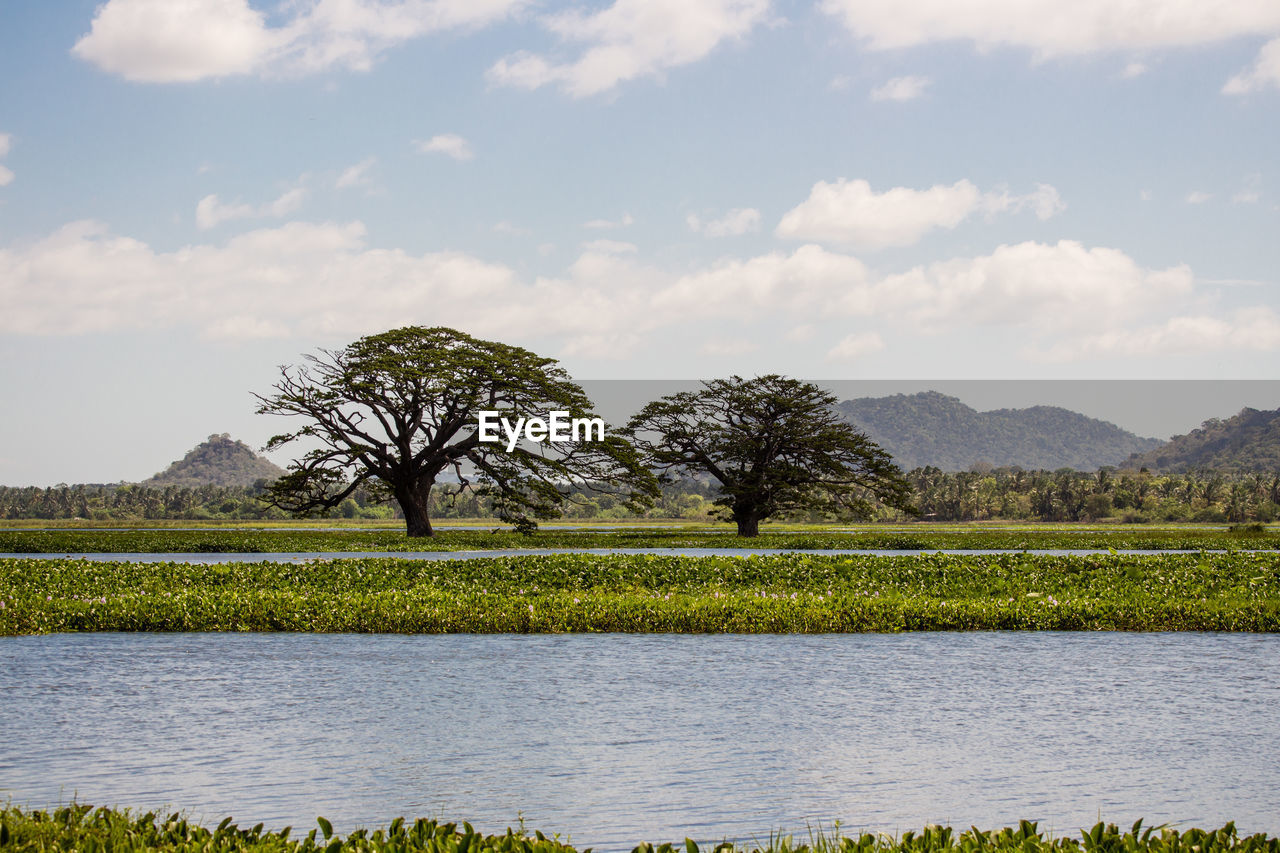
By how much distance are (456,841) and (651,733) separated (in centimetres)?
475

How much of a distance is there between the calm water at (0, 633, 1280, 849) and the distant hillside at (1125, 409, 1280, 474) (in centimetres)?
14998

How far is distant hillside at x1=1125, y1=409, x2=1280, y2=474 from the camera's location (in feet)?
510

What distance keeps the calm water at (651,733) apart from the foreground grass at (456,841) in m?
1.31

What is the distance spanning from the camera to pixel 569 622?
1923 cm

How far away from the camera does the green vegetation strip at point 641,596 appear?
19266mm

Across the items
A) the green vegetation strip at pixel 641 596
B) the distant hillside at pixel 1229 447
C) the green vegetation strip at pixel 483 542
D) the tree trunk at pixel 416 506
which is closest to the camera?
the green vegetation strip at pixel 641 596

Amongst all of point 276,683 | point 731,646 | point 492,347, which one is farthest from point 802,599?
point 492,347

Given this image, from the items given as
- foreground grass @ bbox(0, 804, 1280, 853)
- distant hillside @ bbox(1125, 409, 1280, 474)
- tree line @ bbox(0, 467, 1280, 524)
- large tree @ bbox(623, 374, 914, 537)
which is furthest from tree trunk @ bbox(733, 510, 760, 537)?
distant hillside @ bbox(1125, 409, 1280, 474)

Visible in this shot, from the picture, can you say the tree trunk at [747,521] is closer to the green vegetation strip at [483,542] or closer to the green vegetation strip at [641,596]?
the green vegetation strip at [483,542]

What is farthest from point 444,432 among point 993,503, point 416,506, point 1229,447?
point 1229,447

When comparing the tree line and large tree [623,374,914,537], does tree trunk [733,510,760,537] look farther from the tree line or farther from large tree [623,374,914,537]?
the tree line

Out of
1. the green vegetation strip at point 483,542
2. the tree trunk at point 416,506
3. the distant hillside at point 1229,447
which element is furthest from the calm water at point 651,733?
the distant hillside at point 1229,447

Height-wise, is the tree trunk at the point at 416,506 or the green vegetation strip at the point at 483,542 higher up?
the tree trunk at the point at 416,506

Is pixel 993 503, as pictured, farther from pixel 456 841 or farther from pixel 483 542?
pixel 456 841
